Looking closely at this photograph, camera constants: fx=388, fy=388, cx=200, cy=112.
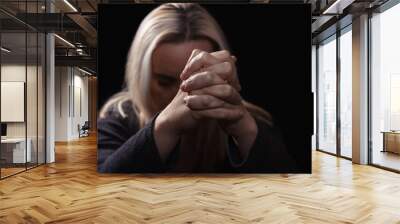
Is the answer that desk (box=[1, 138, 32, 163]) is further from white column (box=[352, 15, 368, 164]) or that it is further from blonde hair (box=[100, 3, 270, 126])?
white column (box=[352, 15, 368, 164])

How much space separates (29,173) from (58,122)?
877cm

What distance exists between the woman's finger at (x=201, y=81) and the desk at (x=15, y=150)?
10.4 feet

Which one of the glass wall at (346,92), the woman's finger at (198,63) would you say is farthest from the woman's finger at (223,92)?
the glass wall at (346,92)

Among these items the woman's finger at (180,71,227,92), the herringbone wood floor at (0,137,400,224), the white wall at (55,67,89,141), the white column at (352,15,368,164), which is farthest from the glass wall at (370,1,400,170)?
the white wall at (55,67,89,141)

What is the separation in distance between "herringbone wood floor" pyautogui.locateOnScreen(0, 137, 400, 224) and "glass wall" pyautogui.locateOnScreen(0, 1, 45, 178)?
0.50m

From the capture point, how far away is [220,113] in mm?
6152

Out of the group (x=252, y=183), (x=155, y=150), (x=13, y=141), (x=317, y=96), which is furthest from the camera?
(x=317, y=96)

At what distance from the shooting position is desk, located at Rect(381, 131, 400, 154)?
6.86m

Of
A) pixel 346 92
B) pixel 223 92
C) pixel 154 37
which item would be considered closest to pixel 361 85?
pixel 346 92

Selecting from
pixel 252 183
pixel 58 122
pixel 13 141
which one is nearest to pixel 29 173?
pixel 13 141

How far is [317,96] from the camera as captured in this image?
11047mm

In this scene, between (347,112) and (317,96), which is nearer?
(347,112)

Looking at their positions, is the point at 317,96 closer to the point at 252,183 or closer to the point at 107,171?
the point at 252,183

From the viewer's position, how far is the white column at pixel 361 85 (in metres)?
7.84
